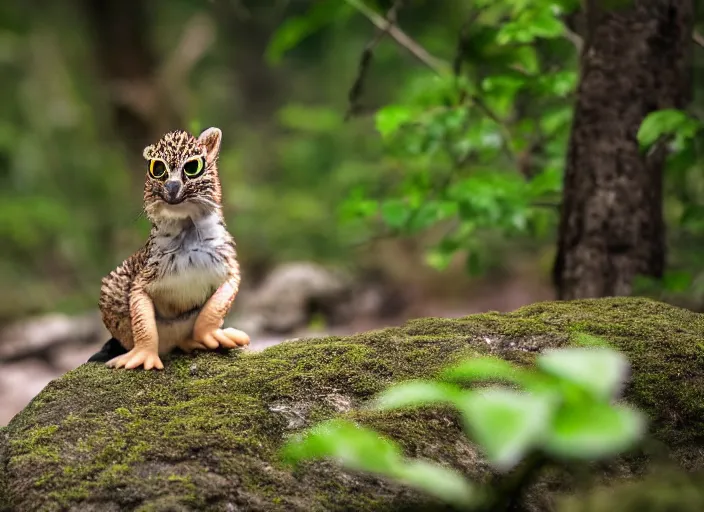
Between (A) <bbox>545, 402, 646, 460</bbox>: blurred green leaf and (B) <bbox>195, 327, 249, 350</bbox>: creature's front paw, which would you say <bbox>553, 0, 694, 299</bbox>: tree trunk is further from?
(A) <bbox>545, 402, 646, 460</bbox>: blurred green leaf

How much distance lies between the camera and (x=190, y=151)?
3016mm

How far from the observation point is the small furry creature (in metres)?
3.00

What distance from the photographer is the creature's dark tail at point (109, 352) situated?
3.22 meters

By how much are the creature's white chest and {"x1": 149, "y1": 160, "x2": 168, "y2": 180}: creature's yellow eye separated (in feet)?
0.77

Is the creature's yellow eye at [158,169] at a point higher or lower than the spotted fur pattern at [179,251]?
higher

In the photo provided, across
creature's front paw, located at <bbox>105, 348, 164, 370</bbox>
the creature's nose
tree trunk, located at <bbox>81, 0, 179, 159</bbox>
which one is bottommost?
creature's front paw, located at <bbox>105, 348, 164, 370</bbox>

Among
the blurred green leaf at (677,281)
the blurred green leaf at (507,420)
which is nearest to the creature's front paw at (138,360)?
the blurred green leaf at (507,420)

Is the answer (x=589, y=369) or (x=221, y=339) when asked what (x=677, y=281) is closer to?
(x=221, y=339)

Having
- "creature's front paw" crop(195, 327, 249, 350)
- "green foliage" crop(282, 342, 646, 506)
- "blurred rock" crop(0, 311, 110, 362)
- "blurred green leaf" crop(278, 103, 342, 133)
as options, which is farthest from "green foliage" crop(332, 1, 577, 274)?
"blurred rock" crop(0, 311, 110, 362)

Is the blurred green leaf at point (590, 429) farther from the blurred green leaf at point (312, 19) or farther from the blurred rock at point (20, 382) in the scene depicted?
the blurred rock at point (20, 382)

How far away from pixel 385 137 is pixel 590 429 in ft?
12.6

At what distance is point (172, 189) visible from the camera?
2945mm

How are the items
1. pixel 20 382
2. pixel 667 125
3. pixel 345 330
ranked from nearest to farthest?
pixel 667 125 → pixel 20 382 → pixel 345 330

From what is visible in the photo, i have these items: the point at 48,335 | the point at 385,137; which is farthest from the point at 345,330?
the point at 385,137
